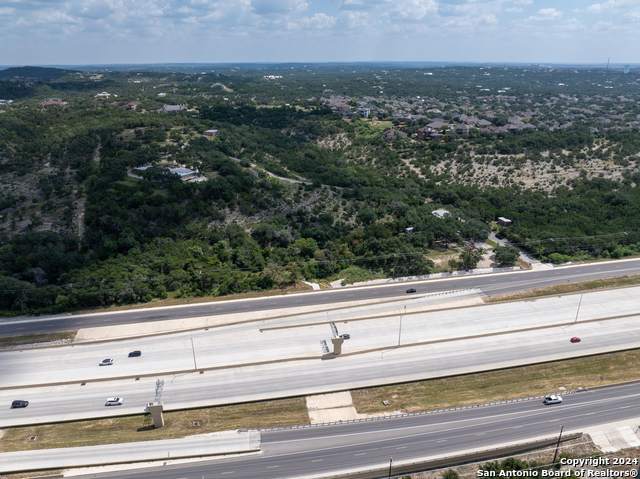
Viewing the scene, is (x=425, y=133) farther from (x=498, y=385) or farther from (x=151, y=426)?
(x=151, y=426)

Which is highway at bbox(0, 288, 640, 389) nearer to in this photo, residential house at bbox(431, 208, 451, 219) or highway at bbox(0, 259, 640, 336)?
highway at bbox(0, 259, 640, 336)

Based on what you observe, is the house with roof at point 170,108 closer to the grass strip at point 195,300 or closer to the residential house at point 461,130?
the grass strip at point 195,300

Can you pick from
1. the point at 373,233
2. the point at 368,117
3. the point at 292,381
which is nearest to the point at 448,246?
the point at 373,233

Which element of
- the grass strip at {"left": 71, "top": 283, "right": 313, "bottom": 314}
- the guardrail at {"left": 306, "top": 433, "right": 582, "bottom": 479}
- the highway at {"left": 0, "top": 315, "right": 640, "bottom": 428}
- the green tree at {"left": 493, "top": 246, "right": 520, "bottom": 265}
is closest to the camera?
the guardrail at {"left": 306, "top": 433, "right": 582, "bottom": 479}

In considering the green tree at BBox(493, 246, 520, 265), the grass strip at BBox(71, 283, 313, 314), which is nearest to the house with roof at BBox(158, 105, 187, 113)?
the grass strip at BBox(71, 283, 313, 314)

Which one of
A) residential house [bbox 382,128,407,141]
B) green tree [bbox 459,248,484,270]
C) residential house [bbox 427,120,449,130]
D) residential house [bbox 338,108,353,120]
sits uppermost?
residential house [bbox 338,108,353,120]

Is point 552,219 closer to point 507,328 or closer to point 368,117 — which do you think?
point 507,328

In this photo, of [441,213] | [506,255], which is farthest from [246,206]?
[506,255]
